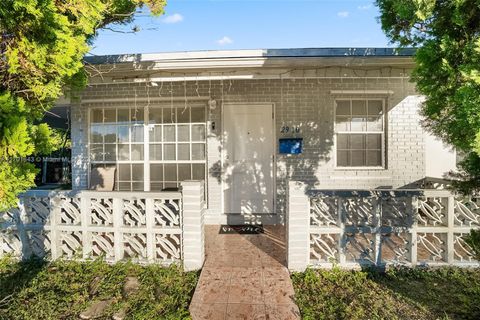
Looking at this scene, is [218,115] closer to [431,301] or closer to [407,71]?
[407,71]

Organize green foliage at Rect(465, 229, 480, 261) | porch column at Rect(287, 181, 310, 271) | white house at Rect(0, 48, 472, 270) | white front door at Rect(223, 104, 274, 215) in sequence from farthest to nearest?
white front door at Rect(223, 104, 274, 215) → white house at Rect(0, 48, 472, 270) → porch column at Rect(287, 181, 310, 271) → green foliage at Rect(465, 229, 480, 261)

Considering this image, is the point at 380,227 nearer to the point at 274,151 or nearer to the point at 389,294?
the point at 389,294

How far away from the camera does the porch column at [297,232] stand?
3.76 meters

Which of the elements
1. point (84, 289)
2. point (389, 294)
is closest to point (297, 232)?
point (389, 294)

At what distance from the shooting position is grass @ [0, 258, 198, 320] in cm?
302

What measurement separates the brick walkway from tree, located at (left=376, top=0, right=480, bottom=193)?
2232mm

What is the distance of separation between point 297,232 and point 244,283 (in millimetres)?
953

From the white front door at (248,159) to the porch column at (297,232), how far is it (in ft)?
6.94

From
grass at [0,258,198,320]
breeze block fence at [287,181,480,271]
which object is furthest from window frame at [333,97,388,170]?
grass at [0,258,198,320]

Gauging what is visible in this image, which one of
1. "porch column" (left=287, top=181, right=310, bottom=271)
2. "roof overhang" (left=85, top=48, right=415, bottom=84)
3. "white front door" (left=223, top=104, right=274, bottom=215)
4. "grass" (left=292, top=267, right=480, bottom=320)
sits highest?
"roof overhang" (left=85, top=48, right=415, bottom=84)

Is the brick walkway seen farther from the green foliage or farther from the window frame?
the window frame

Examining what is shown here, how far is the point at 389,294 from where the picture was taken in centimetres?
327

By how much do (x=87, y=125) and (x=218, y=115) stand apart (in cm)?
295

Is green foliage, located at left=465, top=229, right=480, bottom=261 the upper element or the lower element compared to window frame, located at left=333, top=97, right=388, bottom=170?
lower
